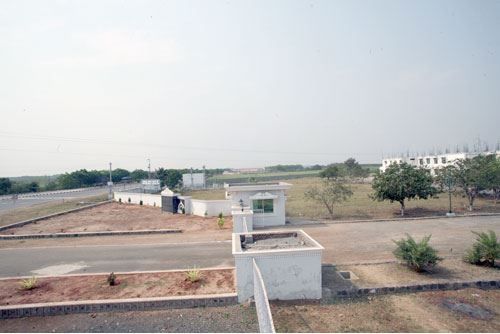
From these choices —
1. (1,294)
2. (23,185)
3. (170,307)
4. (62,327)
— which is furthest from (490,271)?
(23,185)

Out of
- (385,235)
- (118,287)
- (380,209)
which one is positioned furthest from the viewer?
(380,209)

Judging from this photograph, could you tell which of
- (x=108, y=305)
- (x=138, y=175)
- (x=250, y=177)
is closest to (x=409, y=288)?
(x=108, y=305)

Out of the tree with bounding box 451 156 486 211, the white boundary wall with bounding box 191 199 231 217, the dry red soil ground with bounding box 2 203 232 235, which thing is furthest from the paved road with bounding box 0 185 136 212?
the tree with bounding box 451 156 486 211

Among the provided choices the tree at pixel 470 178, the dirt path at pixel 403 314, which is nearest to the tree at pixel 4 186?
the dirt path at pixel 403 314

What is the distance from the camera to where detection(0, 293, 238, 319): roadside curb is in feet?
28.6

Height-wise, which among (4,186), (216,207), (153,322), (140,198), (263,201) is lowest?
(153,322)

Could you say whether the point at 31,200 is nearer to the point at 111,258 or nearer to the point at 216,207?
the point at 216,207

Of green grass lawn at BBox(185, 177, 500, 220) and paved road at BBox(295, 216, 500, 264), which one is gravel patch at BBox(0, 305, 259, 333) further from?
green grass lawn at BBox(185, 177, 500, 220)

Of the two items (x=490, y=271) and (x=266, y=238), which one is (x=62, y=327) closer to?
(x=266, y=238)

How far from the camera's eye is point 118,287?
32.9 ft

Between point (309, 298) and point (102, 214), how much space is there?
2293 cm

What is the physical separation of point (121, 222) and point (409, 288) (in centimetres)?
1992

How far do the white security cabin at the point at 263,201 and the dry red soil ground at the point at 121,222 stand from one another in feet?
6.10

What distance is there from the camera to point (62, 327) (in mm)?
8016
